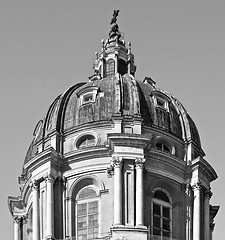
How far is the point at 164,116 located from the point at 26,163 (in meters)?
8.80

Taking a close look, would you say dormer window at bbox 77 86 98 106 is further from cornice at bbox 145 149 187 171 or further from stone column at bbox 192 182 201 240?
stone column at bbox 192 182 201 240

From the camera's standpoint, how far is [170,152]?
84.4 meters

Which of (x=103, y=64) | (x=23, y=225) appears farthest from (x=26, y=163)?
(x=103, y=64)

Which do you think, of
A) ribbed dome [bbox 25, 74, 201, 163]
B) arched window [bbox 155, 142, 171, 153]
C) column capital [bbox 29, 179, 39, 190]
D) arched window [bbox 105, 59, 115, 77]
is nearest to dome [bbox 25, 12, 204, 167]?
ribbed dome [bbox 25, 74, 201, 163]

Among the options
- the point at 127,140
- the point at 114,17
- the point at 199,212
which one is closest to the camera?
the point at 127,140

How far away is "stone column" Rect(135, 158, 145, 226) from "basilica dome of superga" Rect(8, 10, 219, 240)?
57mm

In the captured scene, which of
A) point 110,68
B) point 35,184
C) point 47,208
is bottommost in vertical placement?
point 47,208

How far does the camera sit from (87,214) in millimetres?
81812

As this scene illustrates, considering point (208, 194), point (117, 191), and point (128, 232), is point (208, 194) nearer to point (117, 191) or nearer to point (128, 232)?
point (117, 191)

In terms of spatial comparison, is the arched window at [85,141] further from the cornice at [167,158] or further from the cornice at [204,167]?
the cornice at [204,167]

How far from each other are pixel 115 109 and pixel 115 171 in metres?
4.96

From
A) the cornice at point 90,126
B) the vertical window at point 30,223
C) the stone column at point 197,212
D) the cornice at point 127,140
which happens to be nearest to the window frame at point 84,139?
the cornice at point 90,126

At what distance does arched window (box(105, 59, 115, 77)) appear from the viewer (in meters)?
90.5

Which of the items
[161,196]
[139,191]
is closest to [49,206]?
[139,191]
